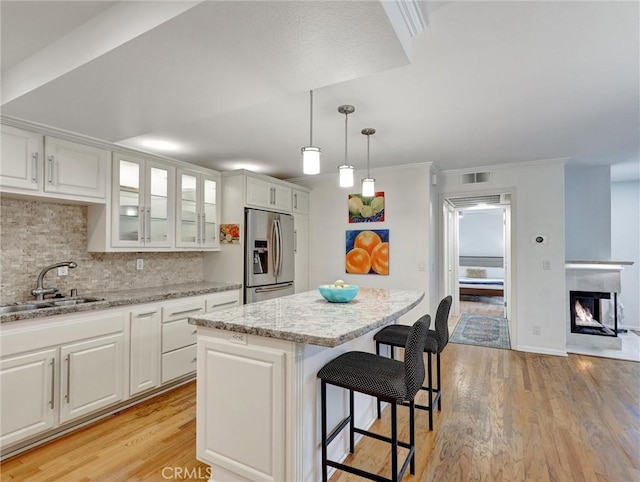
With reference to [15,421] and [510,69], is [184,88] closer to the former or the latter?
[510,69]

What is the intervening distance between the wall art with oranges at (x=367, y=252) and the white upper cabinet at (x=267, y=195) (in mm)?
994

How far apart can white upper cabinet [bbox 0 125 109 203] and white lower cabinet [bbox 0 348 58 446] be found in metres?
1.16

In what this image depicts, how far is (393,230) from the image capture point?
4.50 metres

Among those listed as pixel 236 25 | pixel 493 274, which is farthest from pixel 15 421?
pixel 493 274

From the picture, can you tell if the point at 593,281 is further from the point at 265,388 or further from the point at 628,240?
the point at 265,388

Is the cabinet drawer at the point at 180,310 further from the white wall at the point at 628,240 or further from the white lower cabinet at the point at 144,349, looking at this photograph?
the white wall at the point at 628,240

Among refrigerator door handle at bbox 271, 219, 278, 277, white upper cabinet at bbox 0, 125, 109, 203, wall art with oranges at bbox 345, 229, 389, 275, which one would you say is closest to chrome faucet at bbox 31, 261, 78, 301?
white upper cabinet at bbox 0, 125, 109, 203

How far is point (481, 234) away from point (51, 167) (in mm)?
9161

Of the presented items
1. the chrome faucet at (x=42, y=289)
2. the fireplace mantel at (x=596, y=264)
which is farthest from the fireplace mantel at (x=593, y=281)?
the chrome faucet at (x=42, y=289)

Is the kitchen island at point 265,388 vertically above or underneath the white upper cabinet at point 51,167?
underneath

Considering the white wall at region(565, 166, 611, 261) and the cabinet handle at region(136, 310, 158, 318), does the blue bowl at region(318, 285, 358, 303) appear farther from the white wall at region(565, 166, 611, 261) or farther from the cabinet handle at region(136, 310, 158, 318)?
the white wall at region(565, 166, 611, 261)

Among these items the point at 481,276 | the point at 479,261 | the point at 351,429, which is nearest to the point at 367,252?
the point at 351,429
